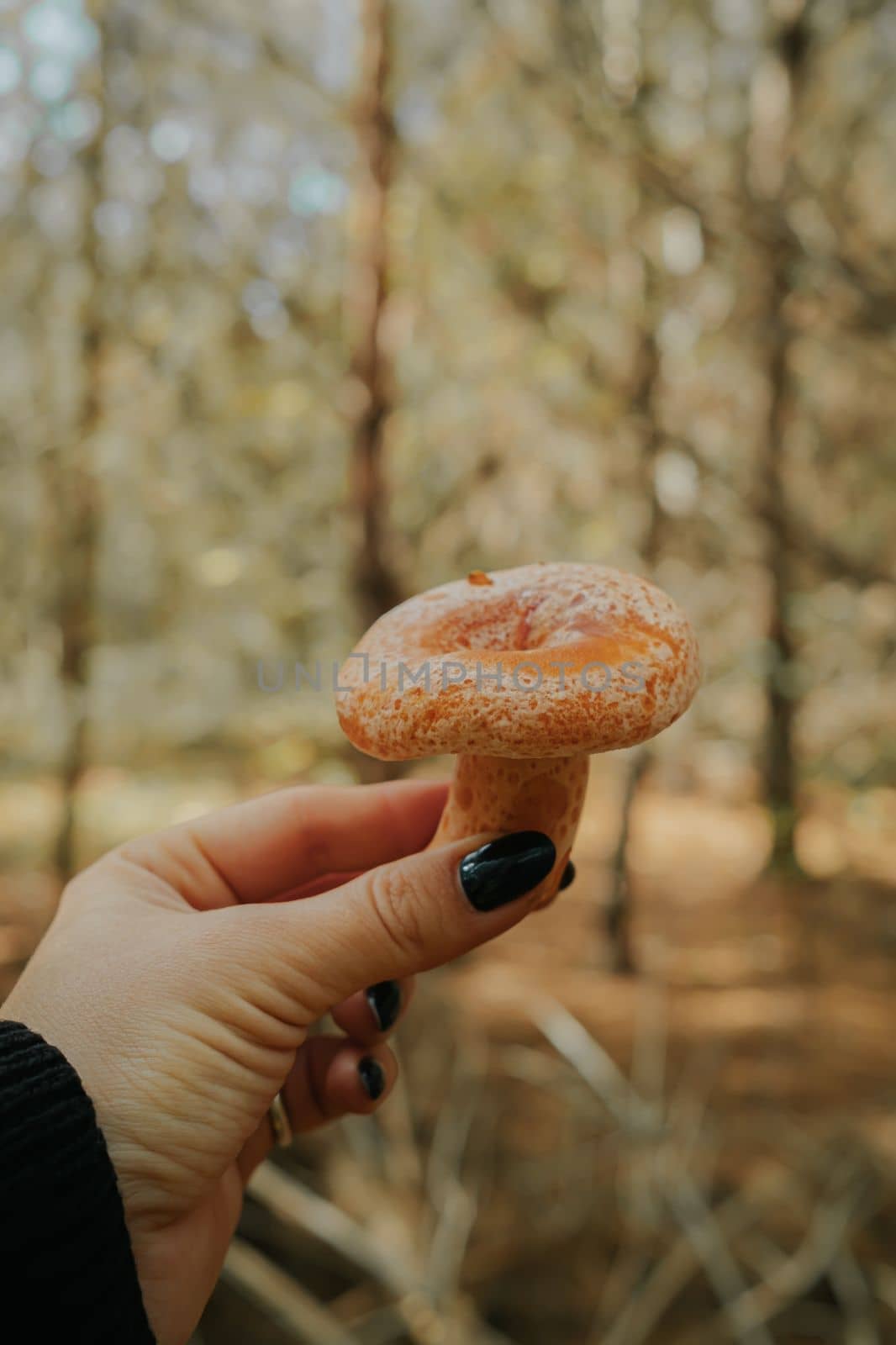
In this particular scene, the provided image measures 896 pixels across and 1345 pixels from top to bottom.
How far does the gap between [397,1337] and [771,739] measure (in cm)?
475

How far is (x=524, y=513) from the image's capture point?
245 inches

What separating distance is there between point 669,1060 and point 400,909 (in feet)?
13.6

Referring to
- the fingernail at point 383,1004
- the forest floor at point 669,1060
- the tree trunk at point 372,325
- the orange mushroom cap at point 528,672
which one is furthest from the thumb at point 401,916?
the tree trunk at point 372,325

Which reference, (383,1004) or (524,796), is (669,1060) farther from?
(524,796)

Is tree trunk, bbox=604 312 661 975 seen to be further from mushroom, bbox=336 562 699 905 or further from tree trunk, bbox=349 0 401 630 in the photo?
mushroom, bbox=336 562 699 905

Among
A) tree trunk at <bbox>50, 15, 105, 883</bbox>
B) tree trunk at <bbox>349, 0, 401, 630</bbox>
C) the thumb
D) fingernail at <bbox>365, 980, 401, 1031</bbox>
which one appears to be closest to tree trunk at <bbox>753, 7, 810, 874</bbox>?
tree trunk at <bbox>349, 0, 401, 630</bbox>

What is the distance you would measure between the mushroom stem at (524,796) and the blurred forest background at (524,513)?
1.59 m

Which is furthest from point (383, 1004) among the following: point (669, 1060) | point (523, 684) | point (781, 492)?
point (781, 492)

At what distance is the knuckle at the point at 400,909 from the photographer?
120 centimetres

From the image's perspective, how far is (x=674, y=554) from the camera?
18.5 feet

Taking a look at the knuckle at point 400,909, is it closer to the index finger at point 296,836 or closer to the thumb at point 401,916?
the thumb at point 401,916

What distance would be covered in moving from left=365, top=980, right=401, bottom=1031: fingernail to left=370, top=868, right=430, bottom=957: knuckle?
Result: 49 cm

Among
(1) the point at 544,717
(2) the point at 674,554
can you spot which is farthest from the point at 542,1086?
(1) the point at 544,717

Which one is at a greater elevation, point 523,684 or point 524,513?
point 523,684
